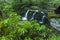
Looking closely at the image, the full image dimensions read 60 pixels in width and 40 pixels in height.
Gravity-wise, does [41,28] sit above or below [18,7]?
above

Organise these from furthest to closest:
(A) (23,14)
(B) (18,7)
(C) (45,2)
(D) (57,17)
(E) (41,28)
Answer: (C) (45,2) → (B) (18,7) → (A) (23,14) → (D) (57,17) → (E) (41,28)

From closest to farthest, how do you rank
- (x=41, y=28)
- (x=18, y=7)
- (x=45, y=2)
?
(x=41, y=28) → (x=18, y=7) → (x=45, y=2)

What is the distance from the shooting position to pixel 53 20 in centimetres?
1462

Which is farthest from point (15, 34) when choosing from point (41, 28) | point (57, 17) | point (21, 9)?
point (21, 9)

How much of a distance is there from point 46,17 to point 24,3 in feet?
15.0

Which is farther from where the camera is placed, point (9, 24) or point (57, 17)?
point (57, 17)

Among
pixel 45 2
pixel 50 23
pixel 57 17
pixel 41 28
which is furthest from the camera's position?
pixel 45 2

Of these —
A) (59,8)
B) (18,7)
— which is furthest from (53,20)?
(18,7)

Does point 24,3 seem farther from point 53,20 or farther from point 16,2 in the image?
point 53,20

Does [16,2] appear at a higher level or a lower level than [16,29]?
lower

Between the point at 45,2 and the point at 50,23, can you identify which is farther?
the point at 45,2

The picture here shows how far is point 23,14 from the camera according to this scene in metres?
16.4

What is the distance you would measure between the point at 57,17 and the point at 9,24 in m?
11.2

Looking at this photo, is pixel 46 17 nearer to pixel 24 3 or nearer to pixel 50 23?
pixel 50 23
